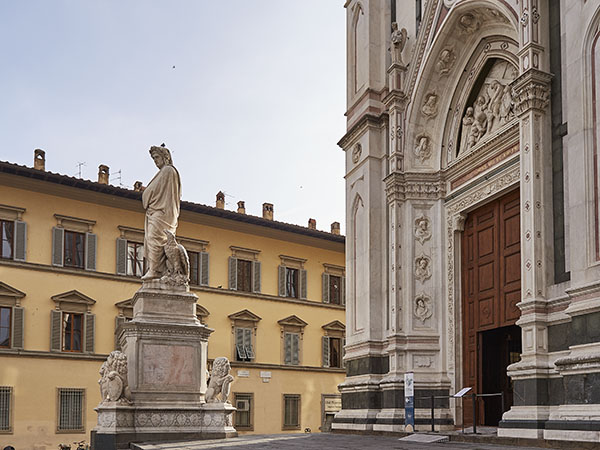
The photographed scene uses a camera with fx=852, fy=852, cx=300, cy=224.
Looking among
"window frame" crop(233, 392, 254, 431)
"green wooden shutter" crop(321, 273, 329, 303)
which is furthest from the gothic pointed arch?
"green wooden shutter" crop(321, 273, 329, 303)

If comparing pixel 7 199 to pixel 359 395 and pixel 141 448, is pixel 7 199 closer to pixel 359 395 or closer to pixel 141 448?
pixel 359 395

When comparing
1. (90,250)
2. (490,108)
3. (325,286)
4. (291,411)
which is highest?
(490,108)

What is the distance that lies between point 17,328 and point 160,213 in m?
16.5

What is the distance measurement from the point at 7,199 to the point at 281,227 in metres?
12.9

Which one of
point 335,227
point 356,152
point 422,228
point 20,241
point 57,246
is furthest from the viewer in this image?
point 335,227

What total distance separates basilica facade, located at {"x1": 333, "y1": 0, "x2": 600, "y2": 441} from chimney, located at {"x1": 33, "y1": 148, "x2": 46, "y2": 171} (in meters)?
17.3

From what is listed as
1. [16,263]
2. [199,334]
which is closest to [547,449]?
[199,334]

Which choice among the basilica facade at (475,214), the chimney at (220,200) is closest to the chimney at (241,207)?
the chimney at (220,200)

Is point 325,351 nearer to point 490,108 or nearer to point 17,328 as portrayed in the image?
point 17,328

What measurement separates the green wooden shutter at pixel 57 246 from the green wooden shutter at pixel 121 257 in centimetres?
249

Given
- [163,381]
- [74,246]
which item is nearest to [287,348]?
[74,246]

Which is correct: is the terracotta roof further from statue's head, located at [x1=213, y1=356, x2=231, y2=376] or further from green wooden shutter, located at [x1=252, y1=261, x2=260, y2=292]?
statue's head, located at [x1=213, y1=356, x2=231, y2=376]

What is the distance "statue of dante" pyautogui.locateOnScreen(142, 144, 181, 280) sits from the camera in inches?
696

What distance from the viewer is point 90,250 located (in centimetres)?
3441
